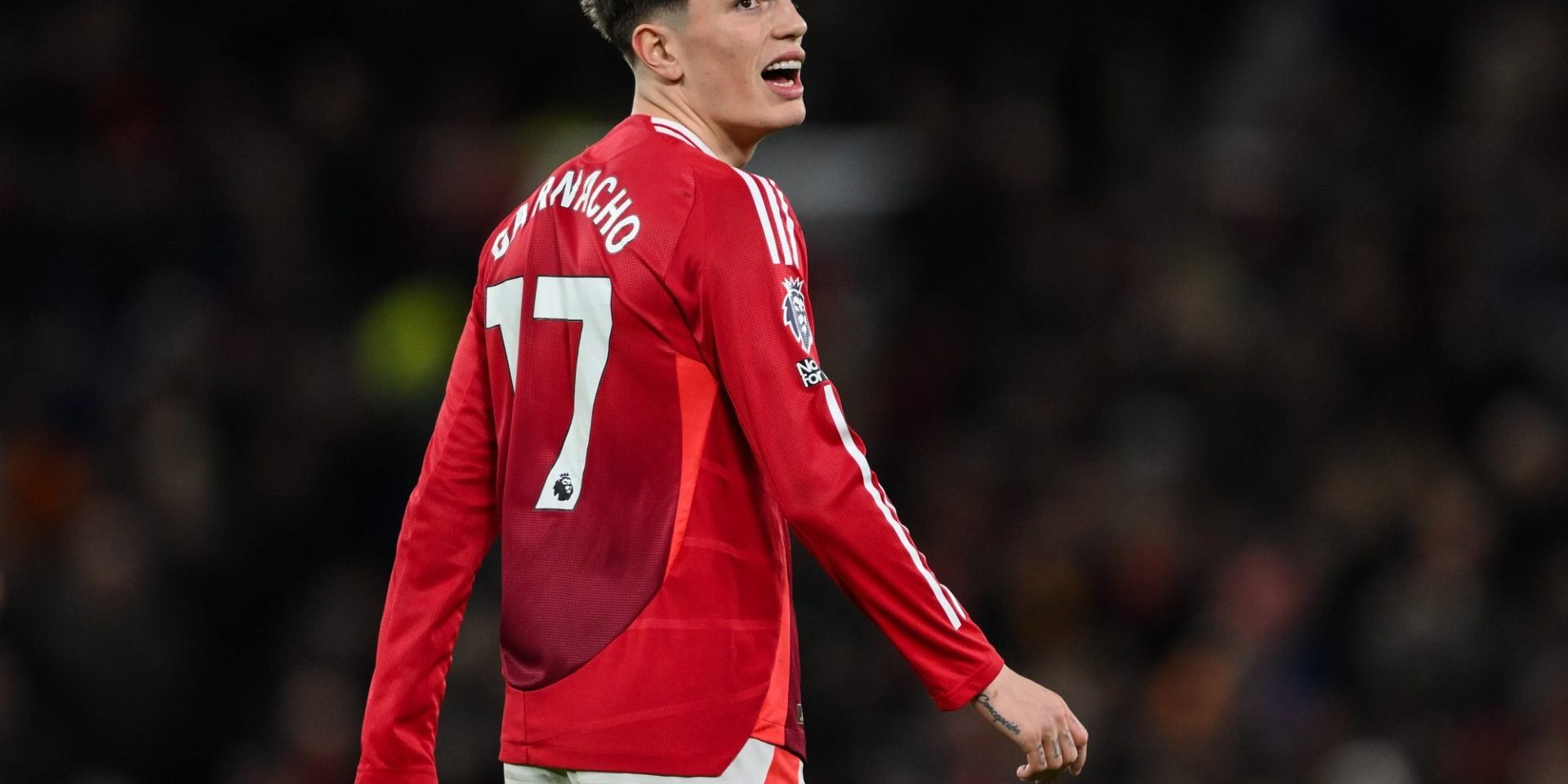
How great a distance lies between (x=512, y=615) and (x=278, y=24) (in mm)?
7994

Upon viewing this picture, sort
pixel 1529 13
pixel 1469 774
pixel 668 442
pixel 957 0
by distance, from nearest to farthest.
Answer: pixel 668 442 → pixel 1469 774 → pixel 1529 13 → pixel 957 0

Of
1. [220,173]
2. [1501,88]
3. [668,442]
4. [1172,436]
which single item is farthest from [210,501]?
[1501,88]

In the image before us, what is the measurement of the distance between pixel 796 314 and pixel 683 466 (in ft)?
0.95

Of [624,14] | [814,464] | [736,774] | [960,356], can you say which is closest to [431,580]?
[736,774]

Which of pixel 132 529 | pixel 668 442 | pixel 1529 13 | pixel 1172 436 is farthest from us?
pixel 1529 13

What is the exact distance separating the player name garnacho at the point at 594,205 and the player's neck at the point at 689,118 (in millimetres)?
167

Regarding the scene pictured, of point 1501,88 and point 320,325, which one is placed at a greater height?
point 1501,88

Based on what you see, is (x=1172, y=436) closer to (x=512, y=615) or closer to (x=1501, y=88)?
(x=1501, y=88)

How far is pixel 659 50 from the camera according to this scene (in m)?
3.21

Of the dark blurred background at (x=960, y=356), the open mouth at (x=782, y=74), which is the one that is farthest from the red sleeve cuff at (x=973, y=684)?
the dark blurred background at (x=960, y=356)

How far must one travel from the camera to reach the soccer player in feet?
9.56

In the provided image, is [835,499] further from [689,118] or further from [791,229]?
[689,118]

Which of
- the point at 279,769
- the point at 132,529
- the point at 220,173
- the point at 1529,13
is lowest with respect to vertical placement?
the point at 279,769

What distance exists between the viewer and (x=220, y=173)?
9.59 metres
